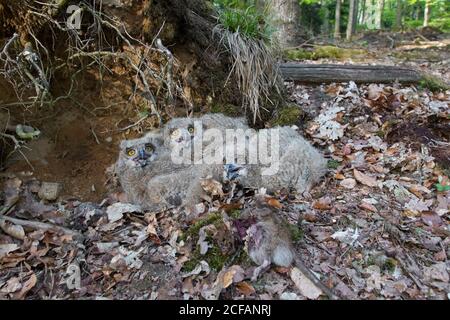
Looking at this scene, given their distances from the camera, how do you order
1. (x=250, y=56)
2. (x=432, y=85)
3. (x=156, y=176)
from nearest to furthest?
1. (x=156, y=176)
2. (x=250, y=56)
3. (x=432, y=85)

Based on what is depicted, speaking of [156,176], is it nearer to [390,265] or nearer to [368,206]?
[368,206]

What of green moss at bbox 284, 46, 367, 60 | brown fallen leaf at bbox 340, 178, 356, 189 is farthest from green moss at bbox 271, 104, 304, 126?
green moss at bbox 284, 46, 367, 60

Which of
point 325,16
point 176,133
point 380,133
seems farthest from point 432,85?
point 325,16

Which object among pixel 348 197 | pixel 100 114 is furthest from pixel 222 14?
pixel 348 197

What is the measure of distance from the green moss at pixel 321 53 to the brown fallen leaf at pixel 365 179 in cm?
326

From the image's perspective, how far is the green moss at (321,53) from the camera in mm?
6572

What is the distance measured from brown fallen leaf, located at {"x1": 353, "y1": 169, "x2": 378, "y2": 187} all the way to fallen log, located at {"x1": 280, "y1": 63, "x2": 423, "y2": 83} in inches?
80.5

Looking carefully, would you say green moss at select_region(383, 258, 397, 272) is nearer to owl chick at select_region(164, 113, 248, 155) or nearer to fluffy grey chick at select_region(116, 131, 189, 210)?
fluffy grey chick at select_region(116, 131, 189, 210)

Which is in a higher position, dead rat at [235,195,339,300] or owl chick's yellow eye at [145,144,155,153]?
owl chick's yellow eye at [145,144,155,153]

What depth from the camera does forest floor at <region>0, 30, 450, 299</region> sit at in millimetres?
2590

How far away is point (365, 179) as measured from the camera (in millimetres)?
3602

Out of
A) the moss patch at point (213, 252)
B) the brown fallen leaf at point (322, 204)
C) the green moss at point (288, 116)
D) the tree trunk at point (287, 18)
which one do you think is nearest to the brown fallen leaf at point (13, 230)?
the moss patch at point (213, 252)

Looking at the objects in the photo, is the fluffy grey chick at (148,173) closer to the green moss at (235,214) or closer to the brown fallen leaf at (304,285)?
the green moss at (235,214)

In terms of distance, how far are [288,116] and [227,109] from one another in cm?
79
